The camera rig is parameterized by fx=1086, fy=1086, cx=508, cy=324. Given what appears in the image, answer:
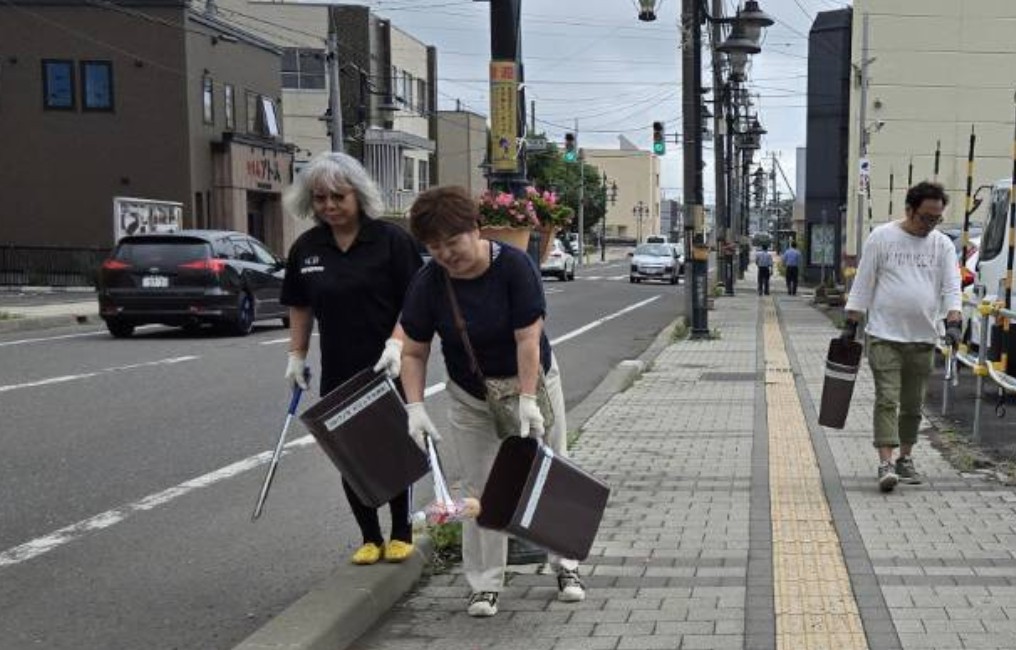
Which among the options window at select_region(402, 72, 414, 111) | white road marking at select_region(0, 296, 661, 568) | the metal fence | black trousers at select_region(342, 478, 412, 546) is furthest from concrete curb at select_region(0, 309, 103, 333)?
window at select_region(402, 72, 414, 111)

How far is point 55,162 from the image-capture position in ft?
107

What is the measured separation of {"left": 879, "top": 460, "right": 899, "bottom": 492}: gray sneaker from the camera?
252 inches

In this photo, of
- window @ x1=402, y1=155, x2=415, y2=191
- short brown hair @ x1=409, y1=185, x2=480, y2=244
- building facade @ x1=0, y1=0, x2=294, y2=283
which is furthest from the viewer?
window @ x1=402, y1=155, x2=415, y2=191

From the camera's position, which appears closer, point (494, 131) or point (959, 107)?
point (494, 131)

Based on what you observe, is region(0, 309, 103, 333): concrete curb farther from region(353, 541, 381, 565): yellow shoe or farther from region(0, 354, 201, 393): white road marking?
region(353, 541, 381, 565): yellow shoe

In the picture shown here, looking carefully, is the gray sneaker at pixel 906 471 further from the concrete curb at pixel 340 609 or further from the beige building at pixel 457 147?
the beige building at pixel 457 147

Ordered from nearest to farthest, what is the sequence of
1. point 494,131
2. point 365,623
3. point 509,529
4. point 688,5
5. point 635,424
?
point 509,529 → point 365,623 → point 494,131 → point 635,424 → point 688,5

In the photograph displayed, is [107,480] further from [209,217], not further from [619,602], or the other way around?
[209,217]

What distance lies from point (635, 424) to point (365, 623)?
16.5 feet

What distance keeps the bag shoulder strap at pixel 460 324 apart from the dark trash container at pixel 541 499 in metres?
0.33

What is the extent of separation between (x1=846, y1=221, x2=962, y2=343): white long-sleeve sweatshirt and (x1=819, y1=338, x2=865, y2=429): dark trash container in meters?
0.37

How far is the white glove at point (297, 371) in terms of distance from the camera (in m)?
4.86

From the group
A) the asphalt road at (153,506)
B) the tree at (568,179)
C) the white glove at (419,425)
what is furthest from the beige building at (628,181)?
the white glove at (419,425)

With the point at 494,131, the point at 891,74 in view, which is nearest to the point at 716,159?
the point at 891,74
